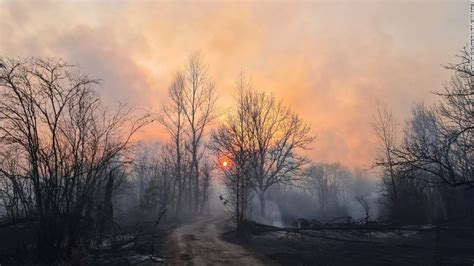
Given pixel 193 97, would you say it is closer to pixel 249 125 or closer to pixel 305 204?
pixel 249 125

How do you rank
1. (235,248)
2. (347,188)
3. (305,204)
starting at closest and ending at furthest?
(235,248) < (305,204) < (347,188)

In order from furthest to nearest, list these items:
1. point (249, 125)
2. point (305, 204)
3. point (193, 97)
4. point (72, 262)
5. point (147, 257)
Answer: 1. point (305, 204)
2. point (193, 97)
3. point (249, 125)
4. point (147, 257)
5. point (72, 262)

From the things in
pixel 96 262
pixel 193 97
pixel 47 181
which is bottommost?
pixel 96 262

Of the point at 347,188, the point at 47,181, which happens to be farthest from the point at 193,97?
the point at 347,188

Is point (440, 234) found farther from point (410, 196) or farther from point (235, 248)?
point (235, 248)

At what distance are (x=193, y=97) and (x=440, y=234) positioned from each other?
107 feet

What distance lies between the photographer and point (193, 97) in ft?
153

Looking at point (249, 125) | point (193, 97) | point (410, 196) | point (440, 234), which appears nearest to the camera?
point (440, 234)

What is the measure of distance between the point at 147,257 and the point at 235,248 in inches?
202

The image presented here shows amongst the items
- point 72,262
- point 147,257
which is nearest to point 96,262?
point 72,262

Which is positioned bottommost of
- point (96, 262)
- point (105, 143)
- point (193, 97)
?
point (96, 262)

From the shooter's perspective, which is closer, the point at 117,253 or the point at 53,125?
the point at 53,125

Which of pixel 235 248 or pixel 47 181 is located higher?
pixel 47 181

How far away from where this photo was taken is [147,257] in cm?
1462
